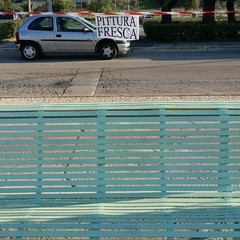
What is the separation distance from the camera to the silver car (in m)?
13.8

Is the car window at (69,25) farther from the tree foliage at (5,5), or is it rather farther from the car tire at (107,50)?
the tree foliage at (5,5)

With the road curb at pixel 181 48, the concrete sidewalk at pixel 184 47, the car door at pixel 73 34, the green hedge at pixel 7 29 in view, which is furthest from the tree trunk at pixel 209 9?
the green hedge at pixel 7 29

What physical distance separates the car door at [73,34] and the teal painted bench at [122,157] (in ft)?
35.9

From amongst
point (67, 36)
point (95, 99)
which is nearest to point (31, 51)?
point (67, 36)

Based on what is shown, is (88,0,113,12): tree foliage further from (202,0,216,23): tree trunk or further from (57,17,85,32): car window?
(57,17,85,32): car window

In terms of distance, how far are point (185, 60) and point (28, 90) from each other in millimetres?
6185

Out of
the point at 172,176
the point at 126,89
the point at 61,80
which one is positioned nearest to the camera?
the point at 172,176

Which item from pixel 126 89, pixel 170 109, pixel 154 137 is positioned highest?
pixel 170 109

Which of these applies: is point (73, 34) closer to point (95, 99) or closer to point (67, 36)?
point (67, 36)

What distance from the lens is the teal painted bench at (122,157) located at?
3.06 m

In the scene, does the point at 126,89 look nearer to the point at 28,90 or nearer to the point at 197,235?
the point at 28,90

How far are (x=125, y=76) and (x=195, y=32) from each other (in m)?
8.39

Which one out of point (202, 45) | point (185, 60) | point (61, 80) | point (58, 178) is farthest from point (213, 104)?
point (202, 45)

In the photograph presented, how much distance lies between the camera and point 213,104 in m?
3.13
